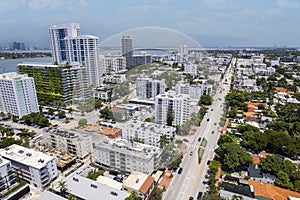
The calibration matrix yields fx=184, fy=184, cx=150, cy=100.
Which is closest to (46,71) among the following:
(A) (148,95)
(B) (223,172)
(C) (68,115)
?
(C) (68,115)

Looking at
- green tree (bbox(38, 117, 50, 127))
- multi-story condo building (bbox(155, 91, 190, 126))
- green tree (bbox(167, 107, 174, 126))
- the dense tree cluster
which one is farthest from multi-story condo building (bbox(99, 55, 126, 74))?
the dense tree cluster

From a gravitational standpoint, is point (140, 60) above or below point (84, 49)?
below

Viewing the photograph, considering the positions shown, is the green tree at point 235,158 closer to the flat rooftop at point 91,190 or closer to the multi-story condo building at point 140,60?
the flat rooftop at point 91,190

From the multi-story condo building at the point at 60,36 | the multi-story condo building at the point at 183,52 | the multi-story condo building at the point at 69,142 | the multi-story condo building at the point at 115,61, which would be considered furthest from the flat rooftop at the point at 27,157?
the multi-story condo building at the point at 60,36

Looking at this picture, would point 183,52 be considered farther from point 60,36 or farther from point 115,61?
point 60,36

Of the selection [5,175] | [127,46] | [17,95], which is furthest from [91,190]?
[17,95]
